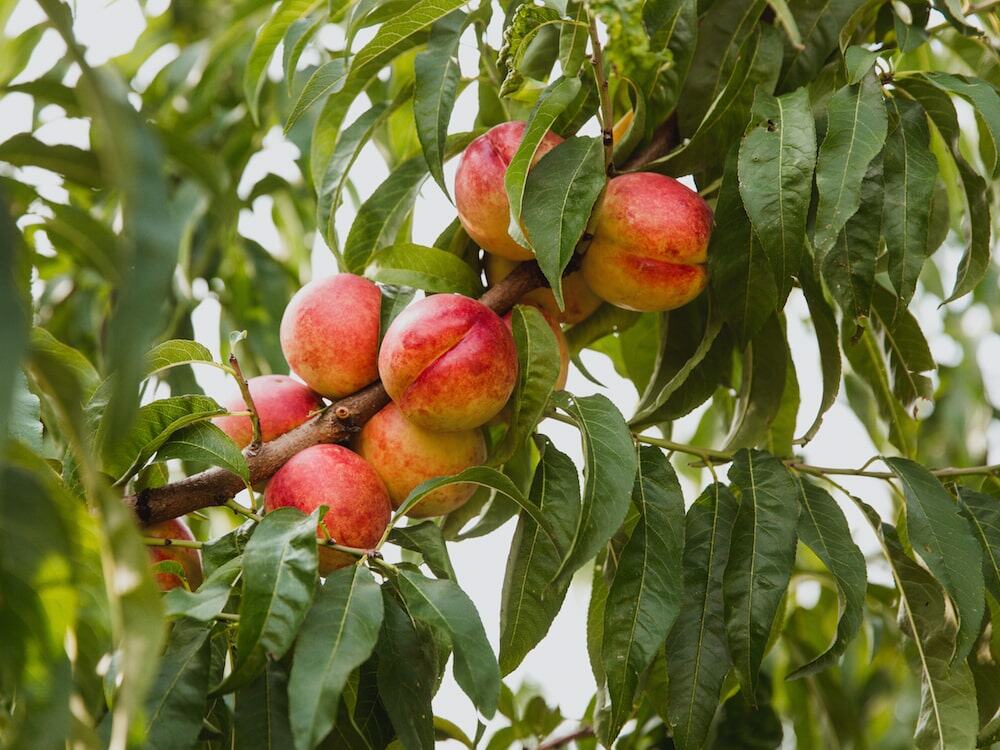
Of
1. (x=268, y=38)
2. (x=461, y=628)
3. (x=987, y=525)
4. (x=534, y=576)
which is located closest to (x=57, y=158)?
(x=461, y=628)

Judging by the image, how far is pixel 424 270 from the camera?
3.88 ft

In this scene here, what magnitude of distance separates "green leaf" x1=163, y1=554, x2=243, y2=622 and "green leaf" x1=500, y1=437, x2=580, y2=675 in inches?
10.4

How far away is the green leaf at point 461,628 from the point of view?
88 centimetres

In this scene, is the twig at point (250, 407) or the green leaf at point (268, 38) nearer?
the twig at point (250, 407)

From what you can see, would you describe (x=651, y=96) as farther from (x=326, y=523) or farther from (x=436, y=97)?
(x=326, y=523)

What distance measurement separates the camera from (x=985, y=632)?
1189mm

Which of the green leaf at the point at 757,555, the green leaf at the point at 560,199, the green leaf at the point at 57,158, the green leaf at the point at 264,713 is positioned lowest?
the green leaf at the point at 757,555

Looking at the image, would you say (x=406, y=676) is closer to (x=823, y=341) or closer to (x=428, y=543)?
(x=428, y=543)

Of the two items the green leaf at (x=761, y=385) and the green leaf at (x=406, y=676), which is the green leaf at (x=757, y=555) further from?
the green leaf at (x=406, y=676)

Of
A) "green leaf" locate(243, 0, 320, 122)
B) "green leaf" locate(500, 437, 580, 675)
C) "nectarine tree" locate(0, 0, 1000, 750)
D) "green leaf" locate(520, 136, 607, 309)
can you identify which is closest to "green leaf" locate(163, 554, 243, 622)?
"nectarine tree" locate(0, 0, 1000, 750)

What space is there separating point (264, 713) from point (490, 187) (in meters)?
0.55

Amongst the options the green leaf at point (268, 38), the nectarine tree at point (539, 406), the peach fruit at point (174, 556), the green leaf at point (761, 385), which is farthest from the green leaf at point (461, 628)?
the green leaf at point (268, 38)

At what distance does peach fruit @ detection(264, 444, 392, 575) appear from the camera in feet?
3.49

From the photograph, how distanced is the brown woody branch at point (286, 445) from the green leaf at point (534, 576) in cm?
21
